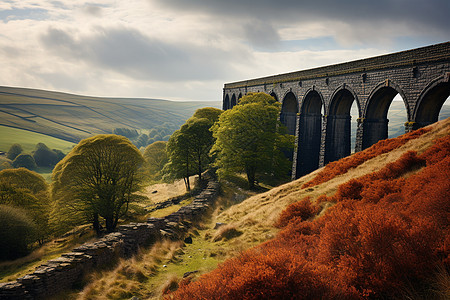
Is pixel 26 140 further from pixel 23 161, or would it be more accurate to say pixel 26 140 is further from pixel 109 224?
pixel 109 224

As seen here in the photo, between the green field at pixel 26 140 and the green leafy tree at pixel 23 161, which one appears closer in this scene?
the green leafy tree at pixel 23 161

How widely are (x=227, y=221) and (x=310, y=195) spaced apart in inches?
210

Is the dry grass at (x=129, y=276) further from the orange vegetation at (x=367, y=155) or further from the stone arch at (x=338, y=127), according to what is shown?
the stone arch at (x=338, y=127)

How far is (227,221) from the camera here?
15.9 m

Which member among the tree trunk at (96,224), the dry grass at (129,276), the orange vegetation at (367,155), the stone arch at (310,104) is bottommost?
the tree trunk at (96,224)

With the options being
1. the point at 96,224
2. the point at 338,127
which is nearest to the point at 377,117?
the point at 338,127

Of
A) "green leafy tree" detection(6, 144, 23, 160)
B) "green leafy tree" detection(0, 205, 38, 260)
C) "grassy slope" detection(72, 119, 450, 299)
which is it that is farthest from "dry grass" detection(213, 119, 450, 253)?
"green leafy tree" detection(6, 144, 23, 160)

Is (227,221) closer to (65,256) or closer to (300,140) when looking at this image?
(65,256)

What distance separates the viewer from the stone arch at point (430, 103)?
56.1ft

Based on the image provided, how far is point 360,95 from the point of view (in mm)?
22484

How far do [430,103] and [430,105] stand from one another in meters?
0.14

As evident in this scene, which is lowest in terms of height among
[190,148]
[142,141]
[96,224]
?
[96,224]

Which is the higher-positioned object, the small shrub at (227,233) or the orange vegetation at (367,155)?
the orange vegetation at (367,155)

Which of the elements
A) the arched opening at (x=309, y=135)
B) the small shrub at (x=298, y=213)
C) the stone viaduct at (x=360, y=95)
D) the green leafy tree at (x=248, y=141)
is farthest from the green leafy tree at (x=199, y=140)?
the small shrub at (x=298, y=213)
